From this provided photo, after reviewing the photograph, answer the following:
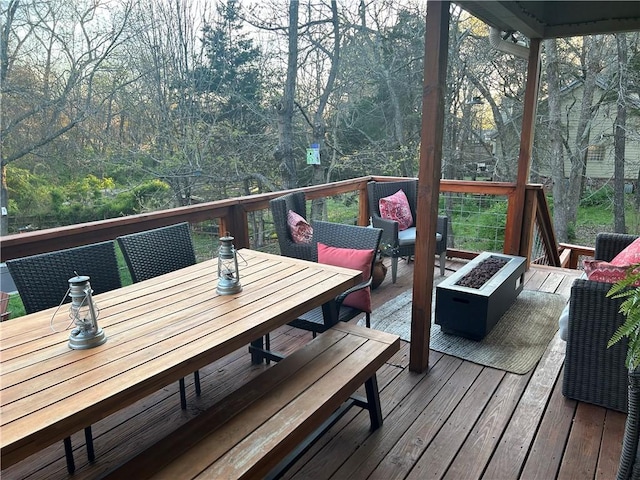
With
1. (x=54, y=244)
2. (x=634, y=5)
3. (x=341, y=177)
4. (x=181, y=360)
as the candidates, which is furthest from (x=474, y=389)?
(x=341, y=177)

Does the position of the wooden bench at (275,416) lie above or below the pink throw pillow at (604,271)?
below

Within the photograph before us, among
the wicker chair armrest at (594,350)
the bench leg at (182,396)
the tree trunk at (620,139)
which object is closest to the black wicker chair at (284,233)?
the bench leg at (182,396)

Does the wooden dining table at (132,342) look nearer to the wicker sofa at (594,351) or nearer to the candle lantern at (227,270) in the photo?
the candle lantern at (227,270)

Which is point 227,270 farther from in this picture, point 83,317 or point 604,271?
point 604,271

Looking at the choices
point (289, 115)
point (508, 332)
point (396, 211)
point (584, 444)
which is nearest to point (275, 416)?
point (584, 444)

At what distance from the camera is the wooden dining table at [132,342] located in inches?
44.6

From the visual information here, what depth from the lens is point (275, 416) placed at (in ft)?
5.06

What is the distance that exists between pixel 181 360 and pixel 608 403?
6.97 feet

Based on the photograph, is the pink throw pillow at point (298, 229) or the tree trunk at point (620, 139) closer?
the pink throw pillow at point (298, 229)

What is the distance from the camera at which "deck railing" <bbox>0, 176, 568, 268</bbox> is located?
2.27m

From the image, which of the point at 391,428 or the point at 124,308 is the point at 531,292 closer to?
the point at 391,428

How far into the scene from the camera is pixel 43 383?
4.09 feet

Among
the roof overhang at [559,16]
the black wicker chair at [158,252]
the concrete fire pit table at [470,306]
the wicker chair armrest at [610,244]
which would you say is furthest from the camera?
the roof overhang at [559,16]

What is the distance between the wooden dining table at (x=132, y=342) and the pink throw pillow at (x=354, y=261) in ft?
1.05
